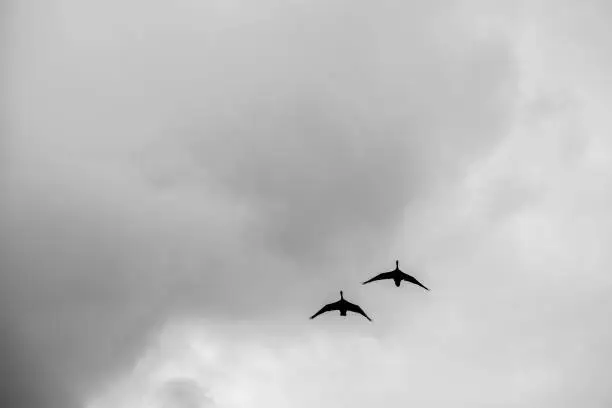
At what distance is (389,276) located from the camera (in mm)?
94188

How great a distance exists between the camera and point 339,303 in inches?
3688

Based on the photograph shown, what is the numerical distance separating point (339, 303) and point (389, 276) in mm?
9204
